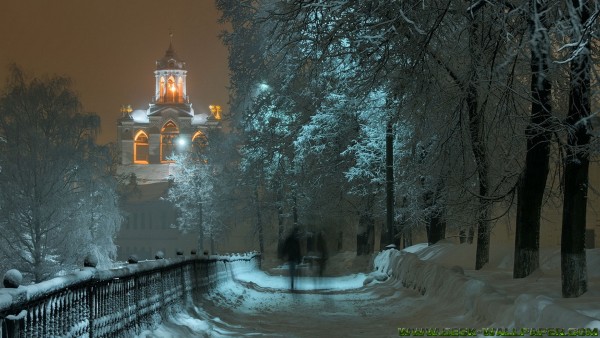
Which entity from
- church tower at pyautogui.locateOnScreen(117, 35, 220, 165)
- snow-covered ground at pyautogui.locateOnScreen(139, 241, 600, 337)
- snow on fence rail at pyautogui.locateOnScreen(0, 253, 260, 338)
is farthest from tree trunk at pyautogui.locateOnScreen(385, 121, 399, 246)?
church tower at pyautogui.locateOnScreen(117, 35, 220, 165)

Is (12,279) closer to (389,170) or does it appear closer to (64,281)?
(64,281)

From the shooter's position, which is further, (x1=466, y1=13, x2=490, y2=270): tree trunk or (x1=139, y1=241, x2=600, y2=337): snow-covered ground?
(x1=466, y1=13, x2=490, y2=270): tree trunk

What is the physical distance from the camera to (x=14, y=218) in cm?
4228

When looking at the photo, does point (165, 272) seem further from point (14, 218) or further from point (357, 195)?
point (14, 218)

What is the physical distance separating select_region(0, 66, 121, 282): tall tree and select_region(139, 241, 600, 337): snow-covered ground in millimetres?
18700

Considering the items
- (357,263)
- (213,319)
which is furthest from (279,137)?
(213,319)

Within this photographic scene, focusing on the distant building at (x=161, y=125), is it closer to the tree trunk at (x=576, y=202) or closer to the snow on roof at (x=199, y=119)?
the snow on roof at (x=199, y=119)

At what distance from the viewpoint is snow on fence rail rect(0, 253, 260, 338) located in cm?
774

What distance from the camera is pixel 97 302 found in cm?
1035

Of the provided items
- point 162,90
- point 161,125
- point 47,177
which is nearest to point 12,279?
point 47,177

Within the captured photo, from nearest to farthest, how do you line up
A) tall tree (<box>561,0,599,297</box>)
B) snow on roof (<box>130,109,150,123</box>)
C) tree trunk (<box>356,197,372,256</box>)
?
tall tree (<box>561,0,599,297</box>)
tree trunk (<box>356,197,372,256</box>)
snow on roof (<box>130,109,150,123</box>)

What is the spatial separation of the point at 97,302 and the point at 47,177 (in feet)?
Result: 111

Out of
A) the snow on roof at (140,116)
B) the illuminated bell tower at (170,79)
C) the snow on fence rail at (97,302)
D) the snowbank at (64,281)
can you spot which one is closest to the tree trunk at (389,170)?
the snow on fence rail at (97,302)

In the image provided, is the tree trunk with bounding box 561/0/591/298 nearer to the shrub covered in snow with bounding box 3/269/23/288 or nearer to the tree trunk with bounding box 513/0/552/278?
the tree trunk with bounding box 513/0/552/278
